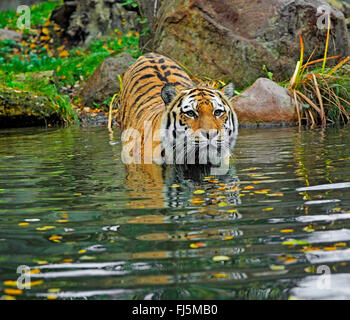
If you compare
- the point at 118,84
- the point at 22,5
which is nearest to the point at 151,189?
the point at 118,84

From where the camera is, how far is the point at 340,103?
29.6 feet

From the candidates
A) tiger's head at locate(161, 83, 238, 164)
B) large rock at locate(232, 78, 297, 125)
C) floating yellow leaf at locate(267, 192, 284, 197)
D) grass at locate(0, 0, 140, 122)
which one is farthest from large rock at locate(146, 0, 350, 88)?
floating yellow leaf at locate(267, 192, 284, 197)

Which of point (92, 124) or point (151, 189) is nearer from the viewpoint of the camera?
point (151, 189)

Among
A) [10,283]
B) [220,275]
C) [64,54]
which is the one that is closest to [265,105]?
[220,275]

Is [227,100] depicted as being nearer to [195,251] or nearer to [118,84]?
[195,251]

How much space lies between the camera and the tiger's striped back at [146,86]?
6.20 m

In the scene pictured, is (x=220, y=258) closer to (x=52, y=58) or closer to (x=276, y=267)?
(x=276, y=267)

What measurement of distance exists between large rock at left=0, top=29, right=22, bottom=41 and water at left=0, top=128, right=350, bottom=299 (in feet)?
47.5

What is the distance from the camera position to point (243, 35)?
1043cm

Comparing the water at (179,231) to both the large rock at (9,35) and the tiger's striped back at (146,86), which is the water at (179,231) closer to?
the tiger's striped back at (146,86)

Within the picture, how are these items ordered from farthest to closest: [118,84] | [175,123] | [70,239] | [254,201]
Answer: [118,84] < [175,123] < [254,201] < [70,239]

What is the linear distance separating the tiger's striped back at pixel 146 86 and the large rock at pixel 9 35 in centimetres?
1259

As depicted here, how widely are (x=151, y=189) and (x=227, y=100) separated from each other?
1.62 m

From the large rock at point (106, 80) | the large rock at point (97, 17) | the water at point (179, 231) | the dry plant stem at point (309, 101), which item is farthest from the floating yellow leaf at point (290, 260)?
the large rock at point (97, 17)
